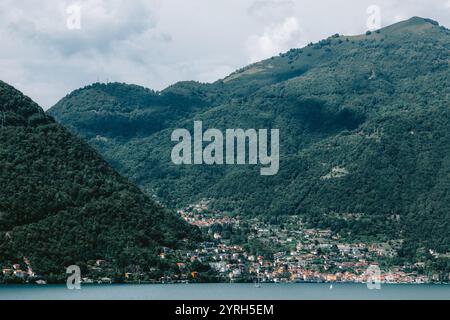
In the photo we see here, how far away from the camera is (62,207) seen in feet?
393

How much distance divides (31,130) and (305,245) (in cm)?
6355

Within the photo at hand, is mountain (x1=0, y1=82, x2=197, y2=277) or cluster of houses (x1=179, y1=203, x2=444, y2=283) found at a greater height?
mountain (x1=0, y1=82, x2=197, y2=277)

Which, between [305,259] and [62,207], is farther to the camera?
[305,259]

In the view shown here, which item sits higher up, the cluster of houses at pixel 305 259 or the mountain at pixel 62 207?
the mountain at pixel 62 207

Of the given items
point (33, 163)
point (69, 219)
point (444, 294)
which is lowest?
point (444, 294)

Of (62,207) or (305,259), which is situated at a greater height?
(62,207)

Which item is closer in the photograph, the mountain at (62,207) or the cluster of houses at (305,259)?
the mountain at (62,207)

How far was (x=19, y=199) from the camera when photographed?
376ft

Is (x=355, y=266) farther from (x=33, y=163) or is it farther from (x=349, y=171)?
(x=33, y=163)

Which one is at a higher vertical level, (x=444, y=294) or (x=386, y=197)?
(x=386, y=197)

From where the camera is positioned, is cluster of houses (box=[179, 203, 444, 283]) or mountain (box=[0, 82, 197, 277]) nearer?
mountain (box=[0, 82, 197, 277])

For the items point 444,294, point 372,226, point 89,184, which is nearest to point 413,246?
point 372,226

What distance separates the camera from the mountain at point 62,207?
11031 centimetres

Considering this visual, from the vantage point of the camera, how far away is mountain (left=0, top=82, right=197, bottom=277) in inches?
4343
